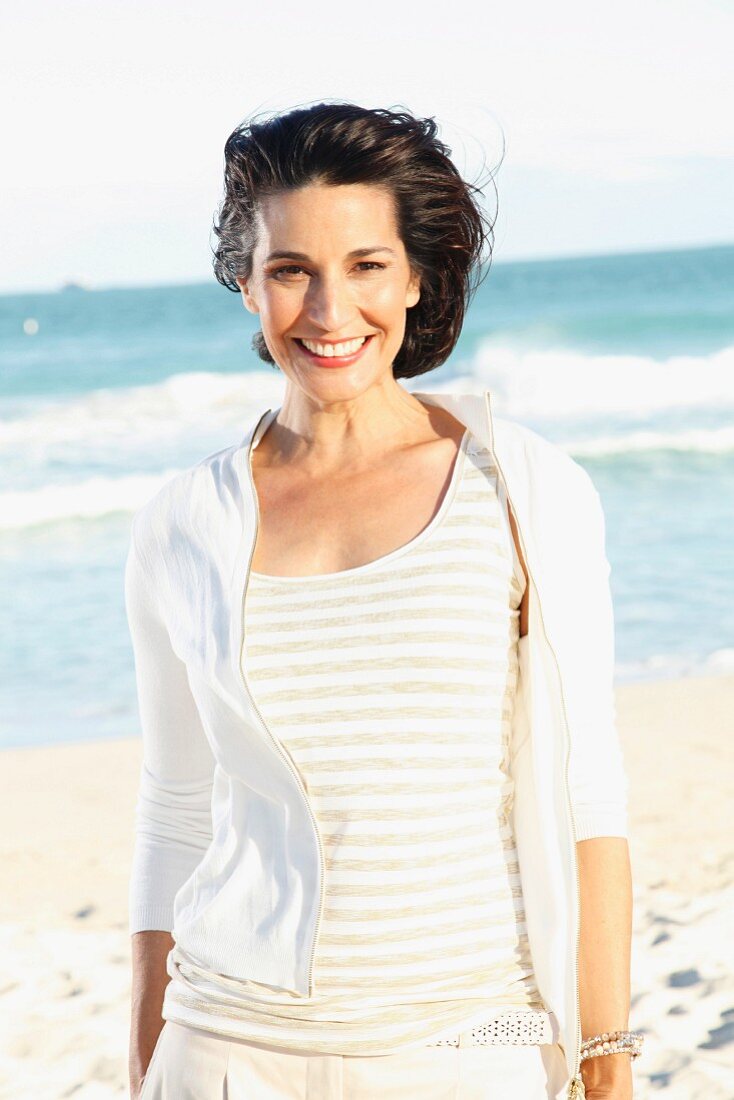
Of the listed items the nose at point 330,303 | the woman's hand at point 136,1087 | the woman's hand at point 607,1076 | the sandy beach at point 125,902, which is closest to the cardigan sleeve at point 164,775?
the woman's hand at point 136,1087

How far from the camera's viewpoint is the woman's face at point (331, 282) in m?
1.94

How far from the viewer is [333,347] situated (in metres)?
1.96

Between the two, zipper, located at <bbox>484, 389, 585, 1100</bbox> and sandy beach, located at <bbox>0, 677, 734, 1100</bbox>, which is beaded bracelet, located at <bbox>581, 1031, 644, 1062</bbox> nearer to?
zipper, located at <bbox>484, 389, 585, 1100</bbox>

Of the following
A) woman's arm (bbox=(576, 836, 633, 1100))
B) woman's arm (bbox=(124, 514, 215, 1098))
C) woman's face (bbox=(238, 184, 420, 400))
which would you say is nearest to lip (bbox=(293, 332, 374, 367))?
woman's face (bbox=(238, 184, 420, 400))

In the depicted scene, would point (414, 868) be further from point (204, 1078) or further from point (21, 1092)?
point (21, 1092)

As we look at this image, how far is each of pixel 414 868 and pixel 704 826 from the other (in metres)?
4.24

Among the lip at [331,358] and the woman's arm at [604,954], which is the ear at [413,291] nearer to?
the lip at [331,358]

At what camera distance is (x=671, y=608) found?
9461mm

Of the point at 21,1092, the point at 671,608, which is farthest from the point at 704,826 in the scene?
the point at 671,608

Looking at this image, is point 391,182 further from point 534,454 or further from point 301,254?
point 534,454

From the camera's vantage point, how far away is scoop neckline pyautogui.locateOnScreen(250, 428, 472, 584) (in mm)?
1888

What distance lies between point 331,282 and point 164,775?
2.65 feet

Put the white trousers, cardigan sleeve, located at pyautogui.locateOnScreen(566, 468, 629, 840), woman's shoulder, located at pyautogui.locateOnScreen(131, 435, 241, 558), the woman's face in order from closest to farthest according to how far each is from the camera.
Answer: the white trousers
cardigan sleeve, located at pyautogui.locateOnScreen(566, 468, 629, 840)
the woman's face
woman's shoulder, located at pyautogui.locateOnScreen(131, 435, 241, 558)

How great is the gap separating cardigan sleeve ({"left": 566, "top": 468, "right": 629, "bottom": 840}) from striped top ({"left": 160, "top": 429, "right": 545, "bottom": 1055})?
0.32ft
